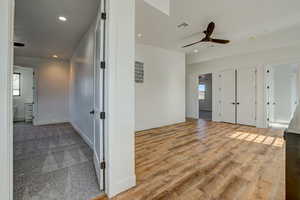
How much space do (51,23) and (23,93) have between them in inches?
211

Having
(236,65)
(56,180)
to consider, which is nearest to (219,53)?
(236,65)

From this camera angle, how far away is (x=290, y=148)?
923 millimetres

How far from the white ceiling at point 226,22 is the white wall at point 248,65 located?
0.38 m

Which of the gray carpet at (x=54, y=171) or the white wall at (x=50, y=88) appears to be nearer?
the gray carpet at (x=54, y=171)

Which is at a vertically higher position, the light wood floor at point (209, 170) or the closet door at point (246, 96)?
the closet door at point (246, 96)

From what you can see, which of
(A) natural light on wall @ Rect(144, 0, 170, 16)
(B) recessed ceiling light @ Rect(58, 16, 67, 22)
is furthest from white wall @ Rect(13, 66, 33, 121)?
(A) natural light on wall @ Rect(144, 0, 170, 16)

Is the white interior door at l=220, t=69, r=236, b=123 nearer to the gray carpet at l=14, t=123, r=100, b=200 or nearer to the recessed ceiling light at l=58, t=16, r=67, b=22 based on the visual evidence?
the gray carpet at l=14, t=123, r=100, b=200

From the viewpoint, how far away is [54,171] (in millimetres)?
2131

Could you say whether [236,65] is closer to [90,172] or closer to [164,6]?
[164,6]

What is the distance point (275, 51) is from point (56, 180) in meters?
6.89

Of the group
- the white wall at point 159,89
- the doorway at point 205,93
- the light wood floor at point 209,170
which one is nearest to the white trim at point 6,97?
the light wood floor at point 209,170

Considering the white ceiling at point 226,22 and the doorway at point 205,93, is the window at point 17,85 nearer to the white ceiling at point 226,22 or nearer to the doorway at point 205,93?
Result: the white ceiling at point 226,22

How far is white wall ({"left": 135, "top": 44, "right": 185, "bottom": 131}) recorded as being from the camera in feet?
15.5

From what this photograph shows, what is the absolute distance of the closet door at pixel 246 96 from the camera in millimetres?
5234
